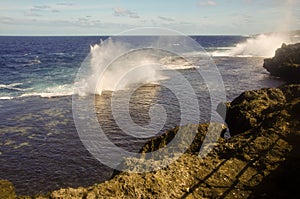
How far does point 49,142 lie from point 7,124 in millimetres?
5737

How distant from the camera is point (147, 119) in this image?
22.8 meters

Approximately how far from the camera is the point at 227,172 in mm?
9125

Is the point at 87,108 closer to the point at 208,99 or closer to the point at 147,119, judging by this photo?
the point at 147,119

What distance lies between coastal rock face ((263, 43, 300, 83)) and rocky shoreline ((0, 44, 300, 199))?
25070 millimetres

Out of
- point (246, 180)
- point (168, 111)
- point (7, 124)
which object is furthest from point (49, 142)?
point (246, 180)

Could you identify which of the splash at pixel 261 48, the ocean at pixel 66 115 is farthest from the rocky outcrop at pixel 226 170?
the splash at pixel 261 48

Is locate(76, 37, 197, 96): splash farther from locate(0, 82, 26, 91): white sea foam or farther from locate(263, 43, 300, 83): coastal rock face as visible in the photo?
locate(263, 43, 300, 83): coastal rock face

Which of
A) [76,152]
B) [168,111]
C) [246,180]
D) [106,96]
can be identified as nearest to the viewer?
[246,180]

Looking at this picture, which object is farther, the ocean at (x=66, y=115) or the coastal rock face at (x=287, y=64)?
the coastal rock face at (x=287, y=64)

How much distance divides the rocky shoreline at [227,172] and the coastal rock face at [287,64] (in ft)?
82.3

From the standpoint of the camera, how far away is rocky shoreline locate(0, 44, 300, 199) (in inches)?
305

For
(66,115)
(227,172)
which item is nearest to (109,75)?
(66,115)

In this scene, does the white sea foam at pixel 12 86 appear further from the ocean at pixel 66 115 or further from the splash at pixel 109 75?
the splash at pixel 109 75

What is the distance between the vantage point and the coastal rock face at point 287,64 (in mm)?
34741
